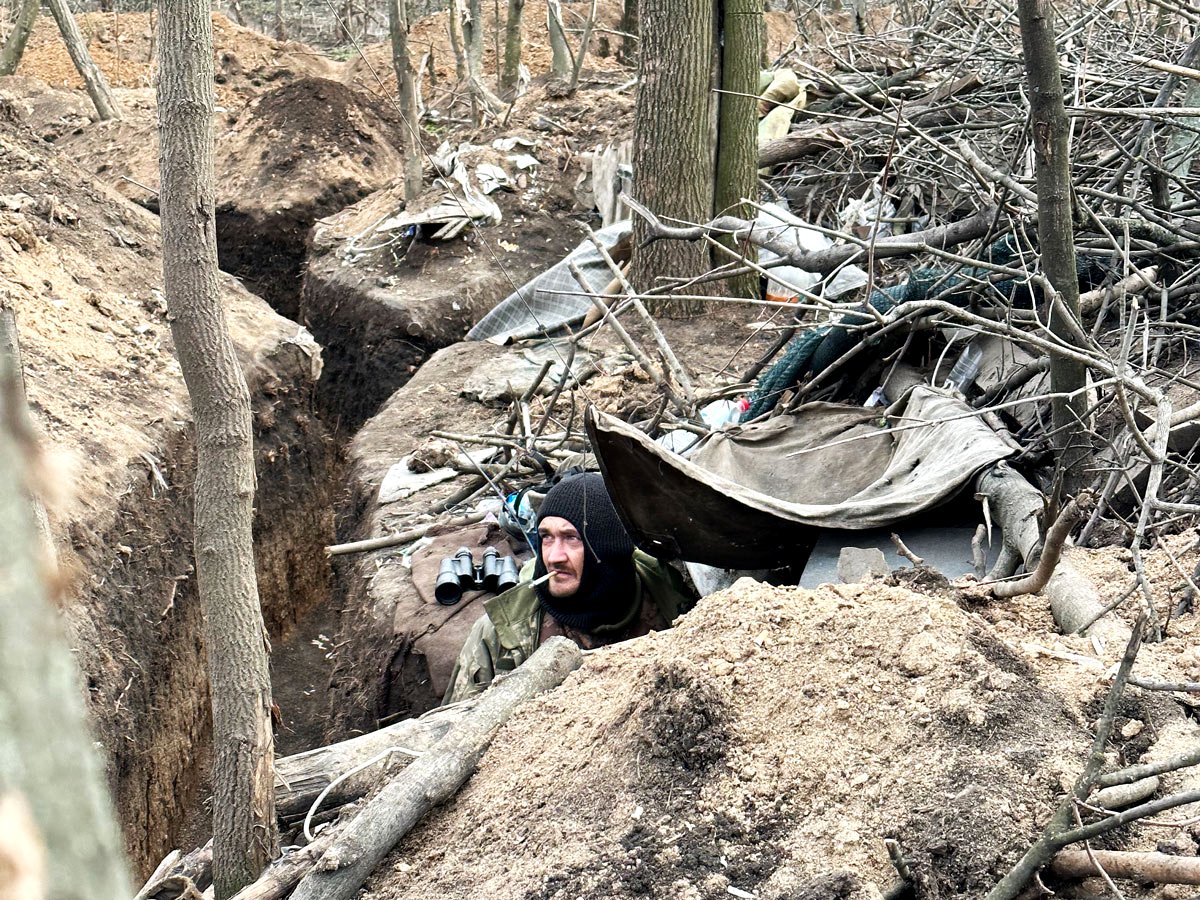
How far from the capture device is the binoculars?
573 centimetres

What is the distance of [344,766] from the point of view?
10.6 feet

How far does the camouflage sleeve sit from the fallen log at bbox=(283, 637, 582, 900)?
1.62 meters

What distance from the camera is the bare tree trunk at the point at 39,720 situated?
0.42 meters

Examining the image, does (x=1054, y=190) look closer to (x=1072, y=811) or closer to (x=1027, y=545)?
(x=1027, y=545)

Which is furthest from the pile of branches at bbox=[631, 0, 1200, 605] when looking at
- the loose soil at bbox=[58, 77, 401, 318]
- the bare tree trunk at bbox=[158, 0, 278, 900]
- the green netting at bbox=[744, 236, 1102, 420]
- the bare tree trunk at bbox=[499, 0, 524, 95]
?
the bare tree trunk at bbox=[499, 0, 524, 95]

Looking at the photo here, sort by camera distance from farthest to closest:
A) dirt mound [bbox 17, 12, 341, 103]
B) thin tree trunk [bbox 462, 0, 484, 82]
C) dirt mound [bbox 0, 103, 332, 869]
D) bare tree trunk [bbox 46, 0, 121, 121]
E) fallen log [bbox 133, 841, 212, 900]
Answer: dirt mound [bbox 17, 12, 341, 103] → thin tree trunk [bbox 462, 0, 484, 82] → bare tree trunk [bbox 46, 0, 121, 121] → dirt mound [bbox 0, 103, 332, 869] → fallen log [bbox 133, 841, 212, 900]

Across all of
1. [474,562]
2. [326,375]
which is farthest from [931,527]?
[326,375]

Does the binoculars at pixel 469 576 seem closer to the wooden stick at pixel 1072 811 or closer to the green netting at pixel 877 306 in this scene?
the green netting at pixel 877 306

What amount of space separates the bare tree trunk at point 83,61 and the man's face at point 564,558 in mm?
12060

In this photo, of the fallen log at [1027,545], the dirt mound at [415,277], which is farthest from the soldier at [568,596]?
the dirt mound at [415,277]

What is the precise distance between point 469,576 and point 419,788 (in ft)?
9.93

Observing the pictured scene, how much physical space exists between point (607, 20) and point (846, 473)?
1990 centimetres

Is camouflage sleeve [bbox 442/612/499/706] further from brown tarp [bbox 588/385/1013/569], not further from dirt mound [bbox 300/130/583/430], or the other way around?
dirt mound [bbox 300/130/583/430]

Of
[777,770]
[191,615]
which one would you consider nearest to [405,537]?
[191,615]
